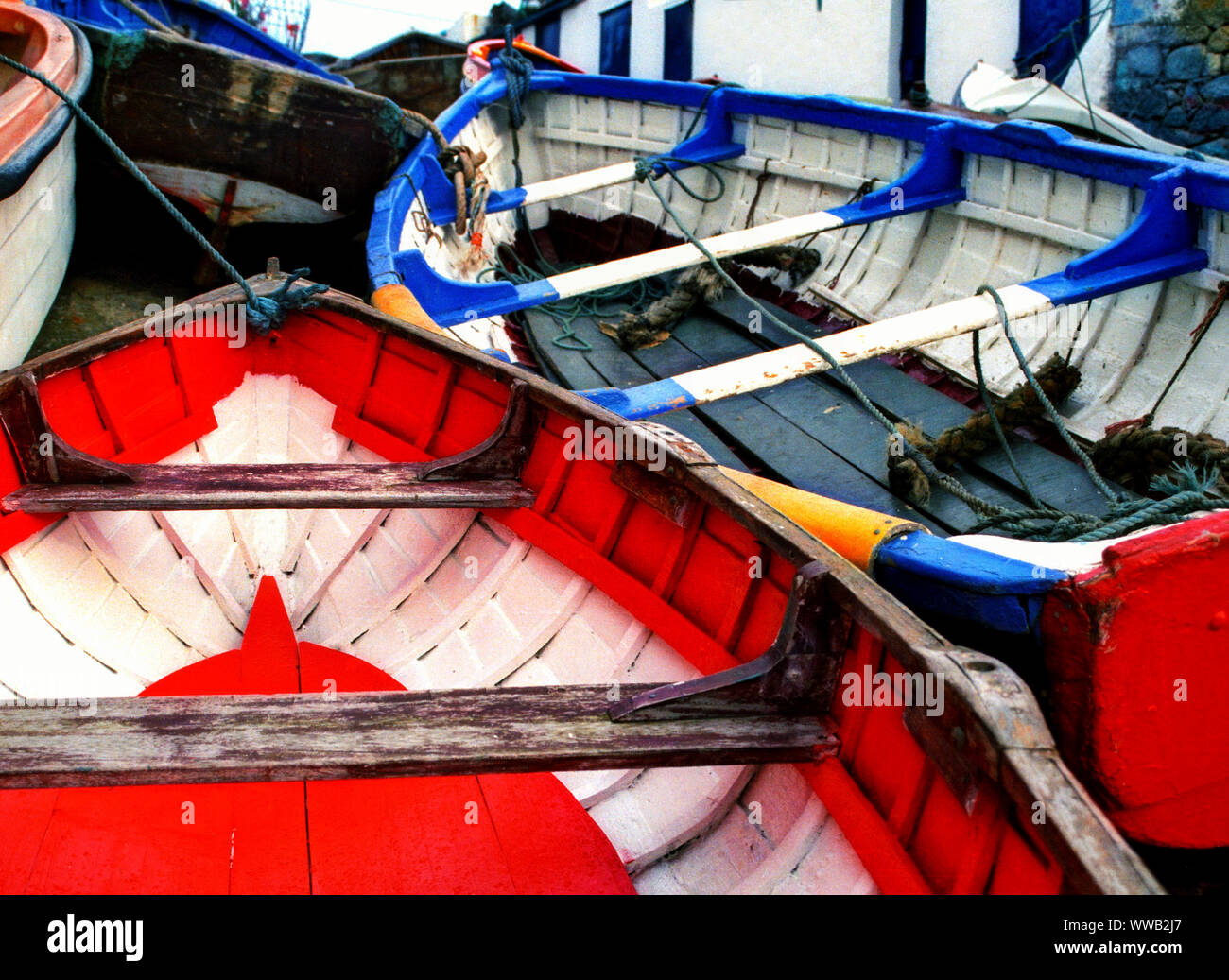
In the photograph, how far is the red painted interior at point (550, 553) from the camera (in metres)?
1.77

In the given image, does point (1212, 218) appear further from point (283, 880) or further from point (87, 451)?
point (87, 451)

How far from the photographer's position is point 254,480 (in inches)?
118

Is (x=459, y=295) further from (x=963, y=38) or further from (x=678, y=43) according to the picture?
(x=678, y=43)

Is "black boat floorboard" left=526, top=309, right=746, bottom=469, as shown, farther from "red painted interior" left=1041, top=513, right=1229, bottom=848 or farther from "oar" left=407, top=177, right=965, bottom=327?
"red painted interior" left=1041, top=513, right=1229, bottom=848

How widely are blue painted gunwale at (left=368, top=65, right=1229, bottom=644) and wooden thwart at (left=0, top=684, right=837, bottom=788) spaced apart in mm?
432

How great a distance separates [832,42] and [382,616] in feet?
27.1

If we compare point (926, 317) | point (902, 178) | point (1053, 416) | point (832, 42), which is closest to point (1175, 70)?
point (832, 42)

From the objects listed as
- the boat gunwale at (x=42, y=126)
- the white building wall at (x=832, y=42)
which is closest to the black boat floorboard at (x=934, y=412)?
the boat gunwale at (x=42, y=126)

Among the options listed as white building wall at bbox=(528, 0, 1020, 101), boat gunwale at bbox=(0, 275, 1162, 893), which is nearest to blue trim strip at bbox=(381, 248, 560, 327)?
boat gunwale at bbox=(0, 275, 1162, 893)

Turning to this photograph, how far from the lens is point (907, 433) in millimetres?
3691

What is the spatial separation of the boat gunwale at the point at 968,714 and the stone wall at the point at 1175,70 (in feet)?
22.5

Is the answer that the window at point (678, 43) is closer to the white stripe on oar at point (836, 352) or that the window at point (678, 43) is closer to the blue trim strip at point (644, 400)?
the white stripe on oar at point (836, 352)
